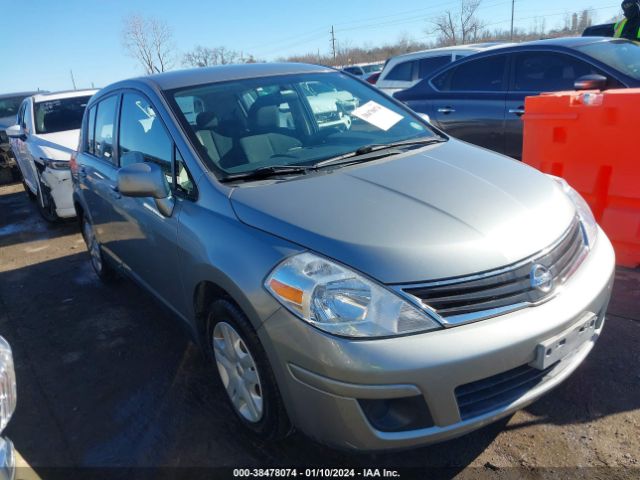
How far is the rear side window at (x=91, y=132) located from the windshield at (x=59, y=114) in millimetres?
3445

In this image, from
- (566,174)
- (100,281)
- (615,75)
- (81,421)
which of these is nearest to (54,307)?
(100,281)

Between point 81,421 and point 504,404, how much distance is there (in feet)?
7.23

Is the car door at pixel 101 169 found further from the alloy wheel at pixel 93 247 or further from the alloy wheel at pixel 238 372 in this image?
the alloy wheel at pixel 238 372

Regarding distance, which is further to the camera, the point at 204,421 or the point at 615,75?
the point at 615,75

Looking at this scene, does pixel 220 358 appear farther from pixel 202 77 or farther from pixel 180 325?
pixel 202 77

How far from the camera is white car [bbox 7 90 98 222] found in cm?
639

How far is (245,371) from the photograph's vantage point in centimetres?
229

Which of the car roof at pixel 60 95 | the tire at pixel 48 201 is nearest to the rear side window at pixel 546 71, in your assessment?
the tire at pixel 48 201

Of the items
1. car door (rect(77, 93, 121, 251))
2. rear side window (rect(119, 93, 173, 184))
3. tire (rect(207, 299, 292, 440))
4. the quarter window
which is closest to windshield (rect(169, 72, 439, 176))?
rear side window (rect(119, 93, 173, 184))

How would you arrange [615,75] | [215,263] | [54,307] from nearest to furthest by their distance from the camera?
[215,263] < [54,307] < [615,75]

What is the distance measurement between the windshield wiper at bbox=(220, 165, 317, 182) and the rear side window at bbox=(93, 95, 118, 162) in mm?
1596

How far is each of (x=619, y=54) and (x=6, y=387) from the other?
558 centimetres

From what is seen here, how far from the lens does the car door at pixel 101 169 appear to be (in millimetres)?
3603

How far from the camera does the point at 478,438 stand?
232 centimetres
